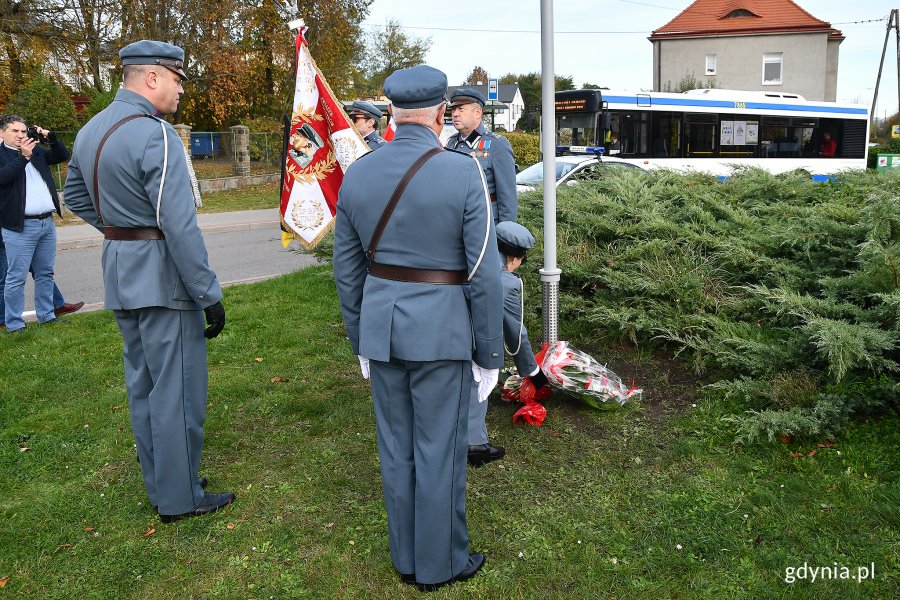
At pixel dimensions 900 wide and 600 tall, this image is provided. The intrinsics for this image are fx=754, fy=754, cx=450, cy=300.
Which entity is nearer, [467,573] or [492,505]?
[467,573]

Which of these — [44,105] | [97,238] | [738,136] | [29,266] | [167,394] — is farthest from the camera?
[738,136]

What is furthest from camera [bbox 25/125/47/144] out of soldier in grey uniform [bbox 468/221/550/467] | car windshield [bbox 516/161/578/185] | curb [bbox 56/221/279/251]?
car windshield [bbox 516/161/578/185]

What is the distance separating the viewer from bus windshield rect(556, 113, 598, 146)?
65.8ft

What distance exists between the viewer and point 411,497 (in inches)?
123

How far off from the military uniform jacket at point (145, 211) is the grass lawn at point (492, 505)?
115 cm

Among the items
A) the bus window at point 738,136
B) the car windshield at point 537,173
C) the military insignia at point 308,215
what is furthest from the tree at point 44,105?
the military insignia at point 308,215

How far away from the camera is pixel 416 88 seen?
2.94 metres

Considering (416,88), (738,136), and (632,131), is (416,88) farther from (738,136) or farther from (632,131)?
(738,136)

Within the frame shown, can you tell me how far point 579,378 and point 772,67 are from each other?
45.1 meters

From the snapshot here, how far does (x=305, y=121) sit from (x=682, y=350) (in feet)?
10.3

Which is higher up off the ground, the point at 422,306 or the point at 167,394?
the point at 422,306

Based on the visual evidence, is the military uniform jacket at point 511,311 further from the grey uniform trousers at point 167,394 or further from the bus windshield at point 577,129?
the bus windshield at point 577,129

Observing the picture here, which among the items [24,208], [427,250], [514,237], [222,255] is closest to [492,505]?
[514,237]

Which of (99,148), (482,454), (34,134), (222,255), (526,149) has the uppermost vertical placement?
(34,134)
